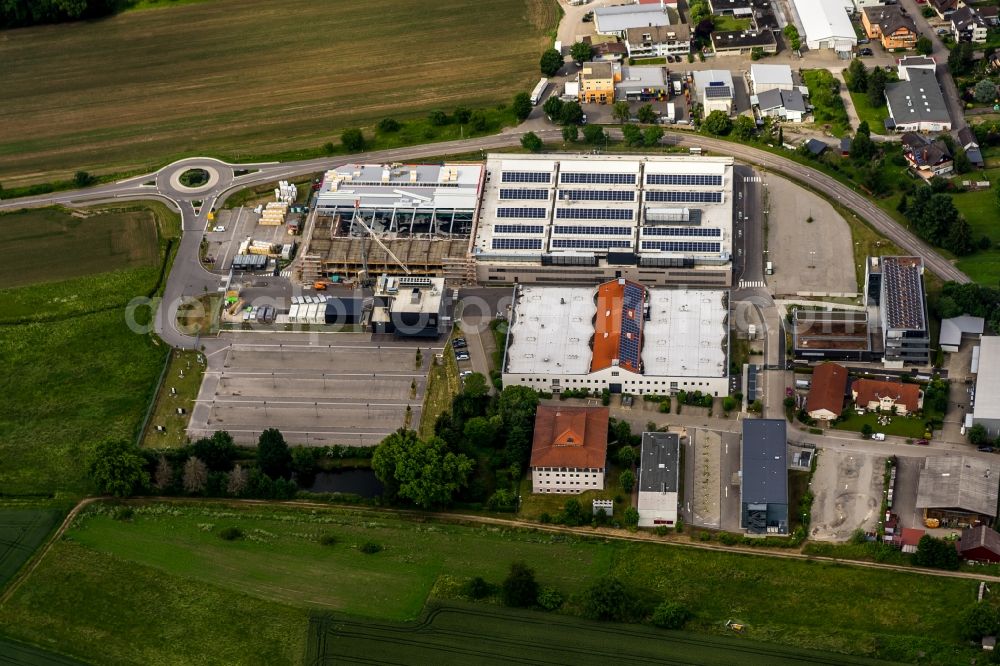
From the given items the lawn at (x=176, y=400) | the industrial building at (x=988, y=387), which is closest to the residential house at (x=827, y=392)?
the industrial building at (x=988, y=387)

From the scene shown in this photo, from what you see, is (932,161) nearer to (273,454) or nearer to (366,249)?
(366,249)

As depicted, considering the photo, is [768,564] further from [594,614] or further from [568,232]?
[568,232]

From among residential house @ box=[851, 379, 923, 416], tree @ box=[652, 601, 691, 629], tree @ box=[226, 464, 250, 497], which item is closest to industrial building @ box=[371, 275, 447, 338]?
tree @ box=[226, 464, 250, 497]

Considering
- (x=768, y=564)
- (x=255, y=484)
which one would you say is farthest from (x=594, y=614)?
(x=255, y=484)

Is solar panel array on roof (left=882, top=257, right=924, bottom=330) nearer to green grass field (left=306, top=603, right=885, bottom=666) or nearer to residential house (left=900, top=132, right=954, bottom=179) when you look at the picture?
residential house (left=900, top=132, right=954, bottom=179)

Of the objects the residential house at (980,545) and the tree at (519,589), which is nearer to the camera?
the residential house at (980,545)

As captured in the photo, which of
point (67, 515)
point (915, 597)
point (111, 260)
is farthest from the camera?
point (111, 260)

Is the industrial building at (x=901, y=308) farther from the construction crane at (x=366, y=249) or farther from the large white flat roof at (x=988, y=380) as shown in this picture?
the construction crane at (x=366, y=249)
